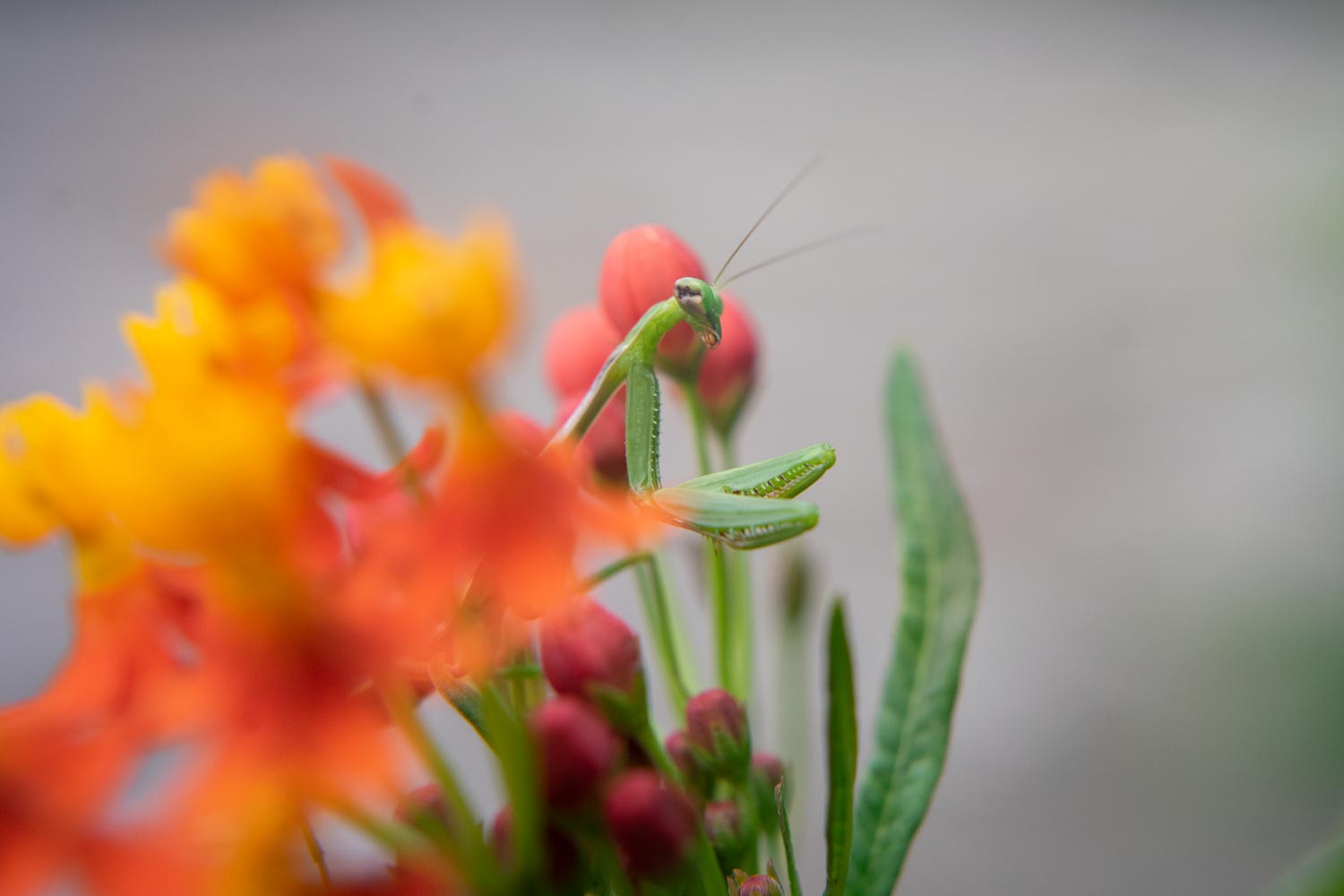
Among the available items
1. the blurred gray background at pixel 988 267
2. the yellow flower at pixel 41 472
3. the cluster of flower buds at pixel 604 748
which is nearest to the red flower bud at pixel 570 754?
the cluster of flower buds at pixel 604 748

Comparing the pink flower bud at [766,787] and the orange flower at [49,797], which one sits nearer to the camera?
the orange flower at [49,797]

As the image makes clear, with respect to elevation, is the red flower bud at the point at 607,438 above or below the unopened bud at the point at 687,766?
above

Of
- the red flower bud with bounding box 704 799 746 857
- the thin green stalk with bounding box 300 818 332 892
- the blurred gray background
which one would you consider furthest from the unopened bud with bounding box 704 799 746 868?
the blurred gray background

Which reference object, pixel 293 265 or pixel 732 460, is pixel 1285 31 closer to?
pixel 732 460

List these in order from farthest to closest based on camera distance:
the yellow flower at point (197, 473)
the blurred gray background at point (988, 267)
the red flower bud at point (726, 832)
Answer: the blurred gray background at point (988, 267), the red flower bud at point (726, 832), the yellow flower at point (197, 473)

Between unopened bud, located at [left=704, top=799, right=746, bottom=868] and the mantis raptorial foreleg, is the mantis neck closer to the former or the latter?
the mantis raptorial foreleg

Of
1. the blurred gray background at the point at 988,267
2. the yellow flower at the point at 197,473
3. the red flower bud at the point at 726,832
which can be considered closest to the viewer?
the yellow flower at the point at 197,473

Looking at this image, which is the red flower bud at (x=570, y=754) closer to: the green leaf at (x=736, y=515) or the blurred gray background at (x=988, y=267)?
the green leaf at (x=736, y=515)

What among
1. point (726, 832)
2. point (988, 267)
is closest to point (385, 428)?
point (726, 832)
